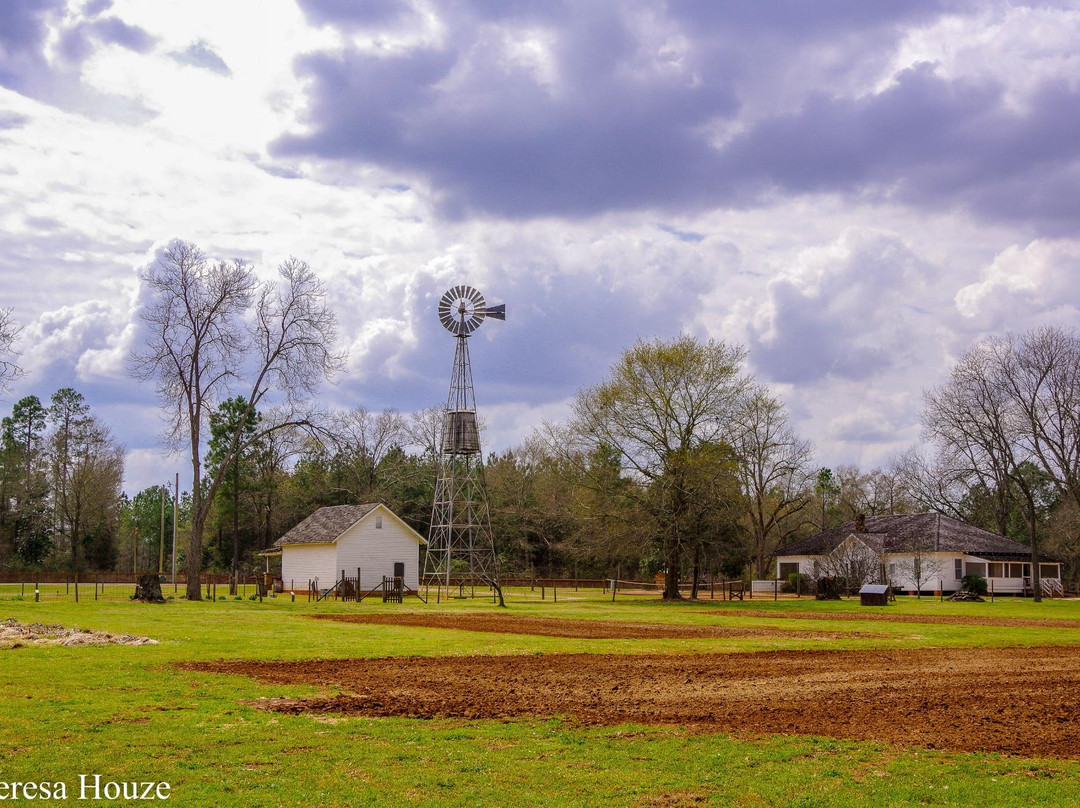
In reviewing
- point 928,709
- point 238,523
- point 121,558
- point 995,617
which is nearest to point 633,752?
point 928,709

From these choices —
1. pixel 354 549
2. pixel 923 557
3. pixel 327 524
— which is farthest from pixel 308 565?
pixel 923 557

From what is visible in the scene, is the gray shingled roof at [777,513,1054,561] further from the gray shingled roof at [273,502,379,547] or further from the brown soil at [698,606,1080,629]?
the gray shingled roof at [273,502,379,547]

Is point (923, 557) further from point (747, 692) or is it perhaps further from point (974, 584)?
A: point (747, 692)

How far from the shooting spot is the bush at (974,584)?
211 ft

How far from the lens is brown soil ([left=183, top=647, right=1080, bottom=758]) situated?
1221 centimetres

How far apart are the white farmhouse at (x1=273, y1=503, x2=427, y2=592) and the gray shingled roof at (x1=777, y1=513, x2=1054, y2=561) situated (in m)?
30.6

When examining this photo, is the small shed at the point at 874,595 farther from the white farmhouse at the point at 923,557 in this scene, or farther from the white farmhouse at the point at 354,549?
the white farmhouse at the point at 354,549

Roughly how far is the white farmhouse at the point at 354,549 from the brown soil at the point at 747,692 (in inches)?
1583

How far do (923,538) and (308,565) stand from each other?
43.1 metres

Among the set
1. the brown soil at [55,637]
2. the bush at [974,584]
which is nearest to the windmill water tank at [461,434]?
the brown soil at [55,637]

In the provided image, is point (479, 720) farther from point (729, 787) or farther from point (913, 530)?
point (913, 530)

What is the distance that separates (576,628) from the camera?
31156 mm

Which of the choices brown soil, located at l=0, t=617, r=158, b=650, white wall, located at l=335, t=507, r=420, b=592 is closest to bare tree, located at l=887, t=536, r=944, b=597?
white wall, located at l=335, t=507, r=420, b=592

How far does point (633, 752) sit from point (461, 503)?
74.5 meters
